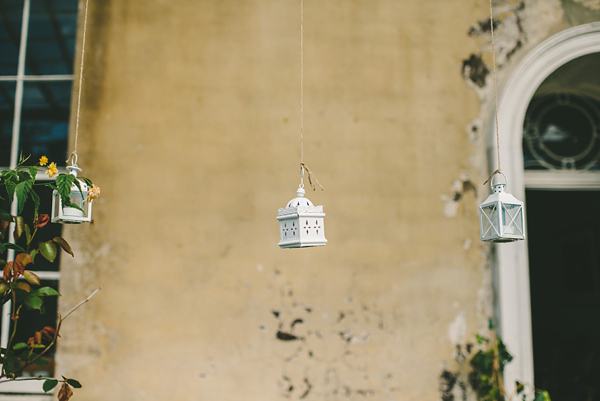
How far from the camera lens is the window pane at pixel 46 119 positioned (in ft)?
10.3

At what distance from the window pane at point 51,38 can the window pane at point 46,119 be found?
0.12 metres

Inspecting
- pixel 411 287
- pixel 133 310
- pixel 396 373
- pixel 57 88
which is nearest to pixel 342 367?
pixel 396 373

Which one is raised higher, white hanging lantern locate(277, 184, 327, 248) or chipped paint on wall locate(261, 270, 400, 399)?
white hanging lantern locate(277, 184, 327, 248)

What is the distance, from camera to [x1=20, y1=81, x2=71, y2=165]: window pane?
10.3 ft

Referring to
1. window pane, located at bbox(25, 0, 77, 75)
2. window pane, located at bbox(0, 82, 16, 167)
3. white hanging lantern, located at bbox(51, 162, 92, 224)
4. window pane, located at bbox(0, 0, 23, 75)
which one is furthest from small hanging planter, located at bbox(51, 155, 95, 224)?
window pane, located at bbox(0, 0, 23, 75)

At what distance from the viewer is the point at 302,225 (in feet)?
7.04

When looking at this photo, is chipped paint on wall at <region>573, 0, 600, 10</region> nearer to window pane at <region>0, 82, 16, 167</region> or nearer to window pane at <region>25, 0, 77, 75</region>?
window pane at <region>25, 0, 77, 75</region>

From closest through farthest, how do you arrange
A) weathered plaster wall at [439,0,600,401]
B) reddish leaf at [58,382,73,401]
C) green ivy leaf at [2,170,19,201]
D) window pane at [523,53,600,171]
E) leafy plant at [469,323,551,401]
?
1. green ivy leaf at [2,170,19,201]
2. reddish leaf at [58,382,73,401]
3. leafy plant at [469,323,551,401]
4. weathered plaster wall at [439,0,600,401]
5. window pane at [523,53,600,171]

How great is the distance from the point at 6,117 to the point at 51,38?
1.94 feet

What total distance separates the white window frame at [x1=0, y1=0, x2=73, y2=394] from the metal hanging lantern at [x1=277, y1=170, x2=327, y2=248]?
1.64 meters

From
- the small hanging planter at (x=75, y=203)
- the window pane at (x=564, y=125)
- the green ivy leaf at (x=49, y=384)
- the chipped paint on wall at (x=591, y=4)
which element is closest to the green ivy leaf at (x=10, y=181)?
the small hanging planter at (x=75, y=203)

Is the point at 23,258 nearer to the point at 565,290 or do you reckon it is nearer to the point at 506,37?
the point at 506,37

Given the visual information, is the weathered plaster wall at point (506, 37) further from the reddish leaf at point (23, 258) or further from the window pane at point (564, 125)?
the reddish leaf at point (23, 258)

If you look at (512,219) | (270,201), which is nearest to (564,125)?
(512,219)
